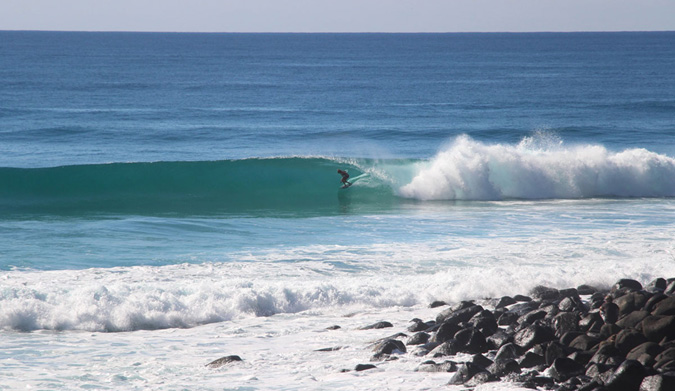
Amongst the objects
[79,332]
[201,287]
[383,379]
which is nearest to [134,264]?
[201,287]

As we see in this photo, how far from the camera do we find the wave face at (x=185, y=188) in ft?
56.9

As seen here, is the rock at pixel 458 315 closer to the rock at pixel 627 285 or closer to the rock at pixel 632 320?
the rock at pixel 632 320

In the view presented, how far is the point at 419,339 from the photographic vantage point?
284 inches

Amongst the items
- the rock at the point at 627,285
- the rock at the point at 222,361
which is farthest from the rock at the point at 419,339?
the rock at the point at 627,285

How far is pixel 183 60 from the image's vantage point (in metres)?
85.9

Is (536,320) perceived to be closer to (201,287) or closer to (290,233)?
(201,287)

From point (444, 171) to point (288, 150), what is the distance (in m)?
8.20

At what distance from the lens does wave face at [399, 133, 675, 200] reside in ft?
60.8

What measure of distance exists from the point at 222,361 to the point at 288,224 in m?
8.23

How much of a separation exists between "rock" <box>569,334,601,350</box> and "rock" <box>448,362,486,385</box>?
3.05ft

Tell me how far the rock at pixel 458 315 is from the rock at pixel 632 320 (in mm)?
1533

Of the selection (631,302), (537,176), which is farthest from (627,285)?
(537,176)

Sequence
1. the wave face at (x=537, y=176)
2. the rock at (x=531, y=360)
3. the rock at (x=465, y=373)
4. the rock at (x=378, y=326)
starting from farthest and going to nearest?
the wave face at (x=537, y=176)
the rock at (x=378, y=326)
the rock at (x=531, y=360)
the rock at (x=465, y=373)

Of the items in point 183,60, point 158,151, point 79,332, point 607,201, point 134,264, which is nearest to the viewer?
point 79,332
